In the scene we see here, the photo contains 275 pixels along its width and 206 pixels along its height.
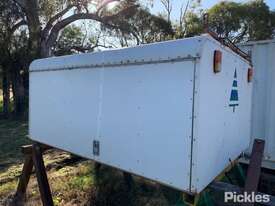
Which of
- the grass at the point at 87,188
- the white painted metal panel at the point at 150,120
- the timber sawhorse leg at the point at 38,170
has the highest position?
the white painted metal panel at the point at 150,120

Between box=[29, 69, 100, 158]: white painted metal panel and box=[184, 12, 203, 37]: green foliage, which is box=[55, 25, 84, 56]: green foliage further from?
box=[29, 69, 100, 158]: white painted metal panel

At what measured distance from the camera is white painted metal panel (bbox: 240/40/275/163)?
15.0 feet

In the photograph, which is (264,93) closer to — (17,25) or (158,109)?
(158,109)

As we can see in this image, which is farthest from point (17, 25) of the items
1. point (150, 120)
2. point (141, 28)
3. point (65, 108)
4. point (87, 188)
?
point (150, 120)

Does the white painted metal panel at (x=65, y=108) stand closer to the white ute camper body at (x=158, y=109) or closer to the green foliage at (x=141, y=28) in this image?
the white ute camper body at (x=158, y=109)

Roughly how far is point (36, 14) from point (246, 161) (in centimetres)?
1556

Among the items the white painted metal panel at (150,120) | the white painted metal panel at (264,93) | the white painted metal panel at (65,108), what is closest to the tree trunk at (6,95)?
the white painted metal panel at (65,108)

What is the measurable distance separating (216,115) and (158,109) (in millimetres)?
488

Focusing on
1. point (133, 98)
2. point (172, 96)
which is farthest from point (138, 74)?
point (172, 96)

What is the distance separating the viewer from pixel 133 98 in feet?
9.07

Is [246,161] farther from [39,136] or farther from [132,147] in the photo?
[39,136]

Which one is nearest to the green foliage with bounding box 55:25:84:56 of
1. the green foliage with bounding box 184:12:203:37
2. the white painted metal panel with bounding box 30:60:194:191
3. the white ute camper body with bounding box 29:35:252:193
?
the green foliage with bounding box 184:12:203:37

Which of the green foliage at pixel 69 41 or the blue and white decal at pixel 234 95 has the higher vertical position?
A: the green foliage at pixel 69 41

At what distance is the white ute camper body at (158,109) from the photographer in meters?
2.33
